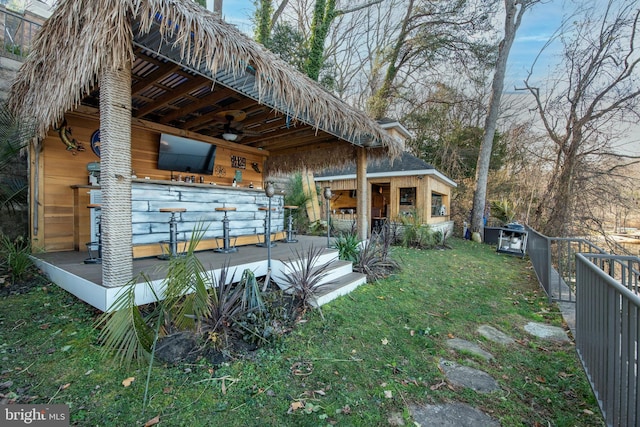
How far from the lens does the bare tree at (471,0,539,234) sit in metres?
11.2

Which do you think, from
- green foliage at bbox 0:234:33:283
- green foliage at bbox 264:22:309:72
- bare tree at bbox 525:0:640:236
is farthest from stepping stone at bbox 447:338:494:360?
green foliage at bbox 264:22:309:72

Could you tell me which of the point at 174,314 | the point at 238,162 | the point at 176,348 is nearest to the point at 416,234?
the point at 238,162

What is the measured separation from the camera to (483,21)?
40.1ft

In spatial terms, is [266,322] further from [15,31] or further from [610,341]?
[15,31]

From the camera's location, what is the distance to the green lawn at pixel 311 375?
1.92 meters

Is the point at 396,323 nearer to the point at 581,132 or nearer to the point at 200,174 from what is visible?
the point at 200,174

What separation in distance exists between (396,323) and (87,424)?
2.92 metres

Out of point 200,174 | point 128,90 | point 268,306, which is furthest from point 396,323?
point 200,174

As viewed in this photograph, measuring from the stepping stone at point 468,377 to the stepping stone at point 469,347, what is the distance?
32 cm

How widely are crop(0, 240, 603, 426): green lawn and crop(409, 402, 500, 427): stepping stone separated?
7 cm

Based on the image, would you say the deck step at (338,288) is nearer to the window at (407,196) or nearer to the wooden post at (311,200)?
the wooden post at (311,200)

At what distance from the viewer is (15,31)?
6.15m

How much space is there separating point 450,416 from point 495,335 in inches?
68.0

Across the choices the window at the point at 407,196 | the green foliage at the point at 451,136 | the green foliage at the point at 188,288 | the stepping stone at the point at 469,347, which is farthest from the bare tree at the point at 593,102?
the green foliage at the point at 188,288
